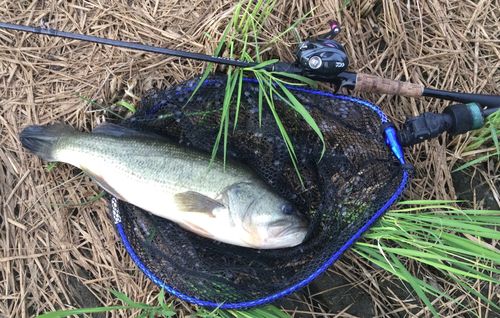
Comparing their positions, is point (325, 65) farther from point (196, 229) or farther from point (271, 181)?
point (196, 229)

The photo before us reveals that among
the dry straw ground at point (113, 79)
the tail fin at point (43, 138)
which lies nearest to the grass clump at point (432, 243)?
the dry straw ground at point (113, 79)

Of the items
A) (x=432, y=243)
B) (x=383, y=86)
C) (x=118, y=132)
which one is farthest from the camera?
(x=118, y=132)

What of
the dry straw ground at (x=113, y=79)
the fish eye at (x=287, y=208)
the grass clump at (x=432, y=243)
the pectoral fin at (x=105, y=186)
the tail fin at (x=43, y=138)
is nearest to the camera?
the grass clump at (x=432, y=243)

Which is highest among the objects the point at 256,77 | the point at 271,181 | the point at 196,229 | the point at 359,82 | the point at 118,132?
Answer: the point at 256,77

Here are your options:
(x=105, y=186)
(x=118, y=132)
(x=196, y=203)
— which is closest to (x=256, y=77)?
(x=196, y=203)

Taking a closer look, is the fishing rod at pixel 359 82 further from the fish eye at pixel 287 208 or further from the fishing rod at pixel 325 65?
the fish eye at pixel 287 208

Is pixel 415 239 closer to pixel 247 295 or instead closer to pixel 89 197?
pixel 247 295

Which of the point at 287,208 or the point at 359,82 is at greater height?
the point at 359,82
